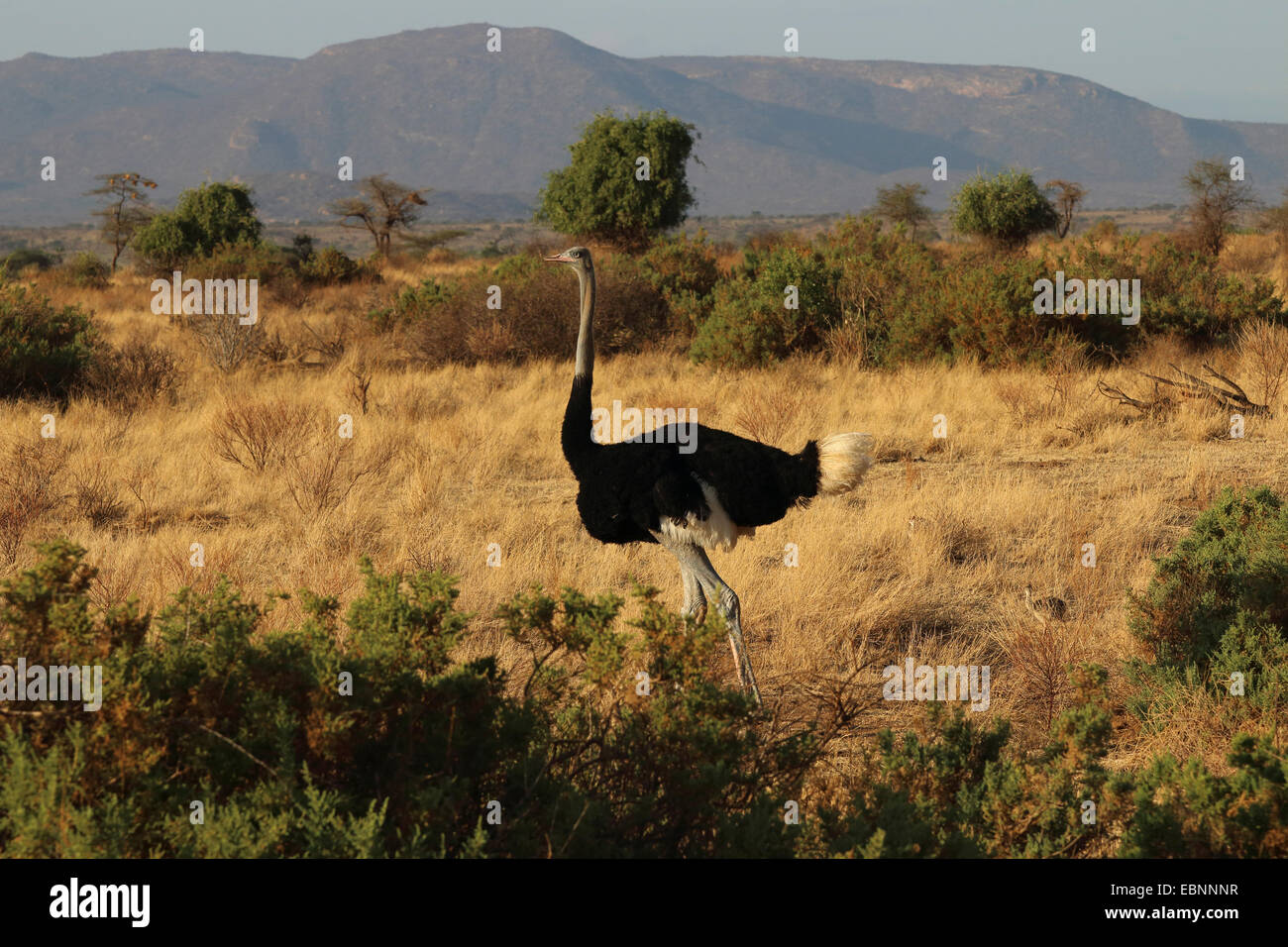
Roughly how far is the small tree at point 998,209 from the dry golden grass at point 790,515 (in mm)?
17647

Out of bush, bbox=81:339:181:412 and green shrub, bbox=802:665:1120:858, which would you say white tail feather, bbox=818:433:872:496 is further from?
bush, bbox=81:339:181:412

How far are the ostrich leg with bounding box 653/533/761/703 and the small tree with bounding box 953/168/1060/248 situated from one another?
2622cm

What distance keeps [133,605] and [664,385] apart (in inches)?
373

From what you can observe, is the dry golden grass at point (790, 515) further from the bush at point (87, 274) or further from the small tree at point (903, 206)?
the small tree at point (903, 206)

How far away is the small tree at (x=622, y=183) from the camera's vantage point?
1088 inches

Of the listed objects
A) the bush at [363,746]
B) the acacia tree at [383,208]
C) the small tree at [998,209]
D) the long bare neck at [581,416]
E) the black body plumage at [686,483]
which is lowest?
the bush at [363,746]

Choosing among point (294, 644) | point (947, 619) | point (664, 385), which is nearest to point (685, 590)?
point (947, 619)

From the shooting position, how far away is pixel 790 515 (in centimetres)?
772

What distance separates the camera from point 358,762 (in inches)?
113

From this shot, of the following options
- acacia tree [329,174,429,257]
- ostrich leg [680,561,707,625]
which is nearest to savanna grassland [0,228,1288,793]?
ostrich leg [680,561,707,625]

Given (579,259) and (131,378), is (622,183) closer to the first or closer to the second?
(131,378)

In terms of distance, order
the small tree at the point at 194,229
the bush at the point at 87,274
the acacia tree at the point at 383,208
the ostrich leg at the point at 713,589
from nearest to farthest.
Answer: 1. the ostrich leg at the point at 713,589
2. the small tree at the point at 194,229
3. the bush at the point at 87,274
4. the acacia tree at the point at 383,208

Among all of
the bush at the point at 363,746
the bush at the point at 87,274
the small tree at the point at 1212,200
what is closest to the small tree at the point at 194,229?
the bush at the point at 87,274
